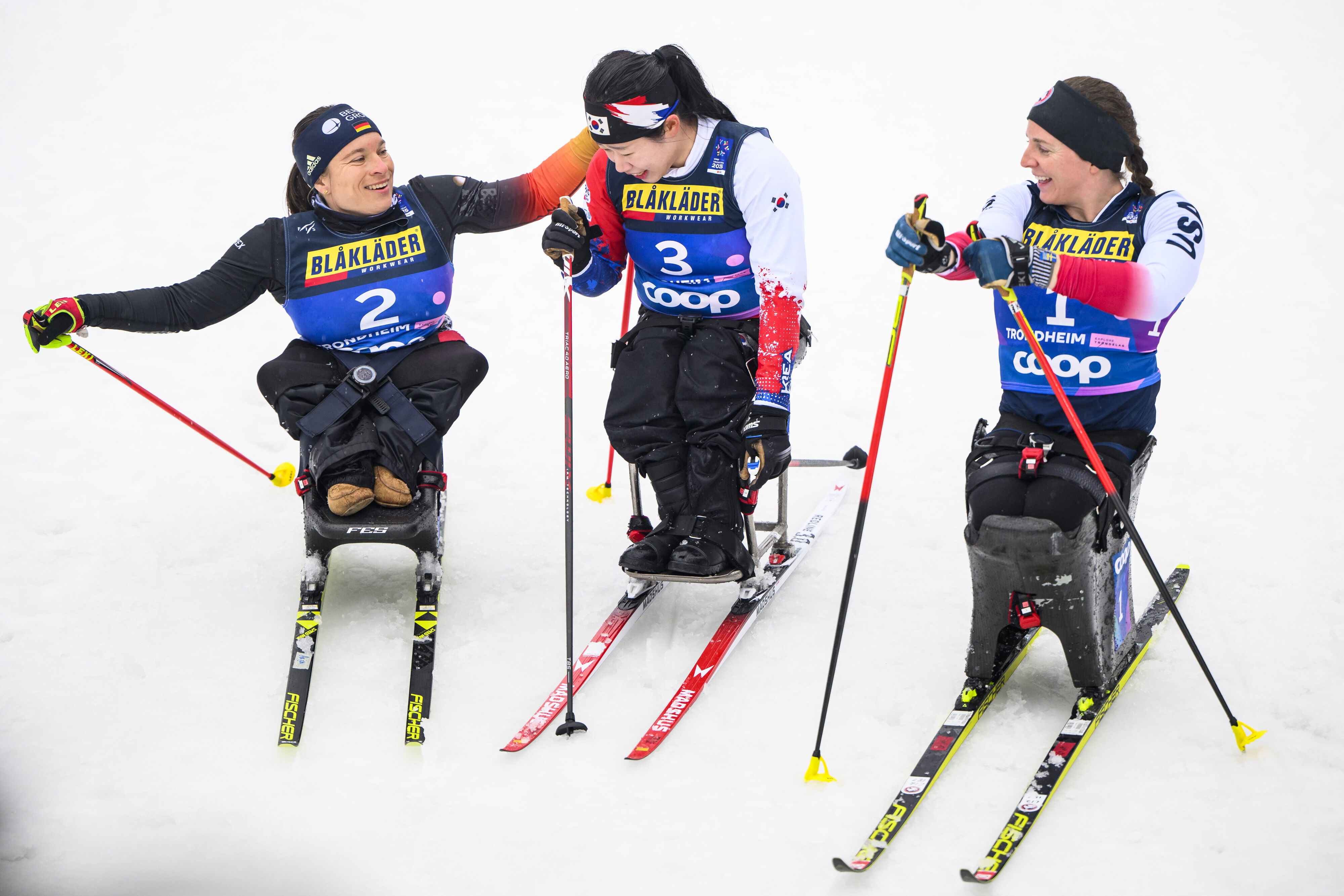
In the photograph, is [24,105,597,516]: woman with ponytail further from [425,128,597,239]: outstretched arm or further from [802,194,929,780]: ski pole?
[802,194,929,780]: ski pole

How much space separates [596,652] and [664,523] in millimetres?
492

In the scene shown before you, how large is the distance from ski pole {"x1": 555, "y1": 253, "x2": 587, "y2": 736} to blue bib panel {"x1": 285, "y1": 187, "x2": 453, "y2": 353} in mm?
523

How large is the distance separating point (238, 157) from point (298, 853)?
5996mm

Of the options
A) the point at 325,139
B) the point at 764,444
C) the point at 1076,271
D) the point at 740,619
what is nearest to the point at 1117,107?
the point at 1076,271

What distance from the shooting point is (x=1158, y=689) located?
151 inches

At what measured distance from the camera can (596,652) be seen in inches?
164

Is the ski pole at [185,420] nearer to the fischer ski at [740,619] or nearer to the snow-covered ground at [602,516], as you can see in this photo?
the snow-covered ground at [602,516]

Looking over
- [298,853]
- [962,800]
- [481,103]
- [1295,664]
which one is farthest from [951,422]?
[481,103]

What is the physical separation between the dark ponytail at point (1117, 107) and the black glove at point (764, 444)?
124 cm

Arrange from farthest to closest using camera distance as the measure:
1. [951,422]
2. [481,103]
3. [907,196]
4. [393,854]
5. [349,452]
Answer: [481,103] < [907,196] < [951,422] < [349,452] < [393,854]

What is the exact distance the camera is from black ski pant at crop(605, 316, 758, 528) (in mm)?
4109

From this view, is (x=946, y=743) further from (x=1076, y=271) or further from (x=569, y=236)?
(x=569, y=236)

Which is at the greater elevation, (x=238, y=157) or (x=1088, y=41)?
(x=1088, y=41)

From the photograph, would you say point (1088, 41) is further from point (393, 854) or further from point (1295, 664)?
point (393, 854)
